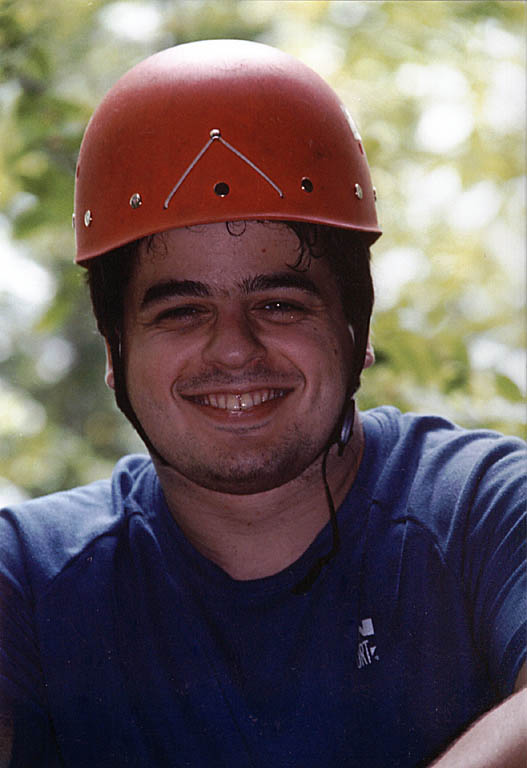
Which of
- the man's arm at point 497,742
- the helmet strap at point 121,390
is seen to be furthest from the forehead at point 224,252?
the man's arm at point 497,742

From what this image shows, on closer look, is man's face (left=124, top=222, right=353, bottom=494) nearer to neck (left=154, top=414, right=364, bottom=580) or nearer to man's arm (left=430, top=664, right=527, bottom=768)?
neck (left=154, top=414, right=364, bottom=580)

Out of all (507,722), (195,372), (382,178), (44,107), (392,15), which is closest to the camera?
(507,722)

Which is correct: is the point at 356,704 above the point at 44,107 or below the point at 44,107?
below

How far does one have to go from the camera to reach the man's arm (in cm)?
149

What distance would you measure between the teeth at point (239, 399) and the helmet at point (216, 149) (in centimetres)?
38

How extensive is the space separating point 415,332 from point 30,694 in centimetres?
145

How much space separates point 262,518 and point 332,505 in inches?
7.3

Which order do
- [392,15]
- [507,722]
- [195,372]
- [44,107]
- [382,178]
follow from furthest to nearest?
[382,178]
[392,15]
[44,107]
[195,372]
[507,722]

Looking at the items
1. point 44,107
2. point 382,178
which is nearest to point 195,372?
point 44,107

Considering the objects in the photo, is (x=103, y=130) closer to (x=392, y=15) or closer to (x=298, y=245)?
(x=298, y=245)

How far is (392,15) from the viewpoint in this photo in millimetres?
3188

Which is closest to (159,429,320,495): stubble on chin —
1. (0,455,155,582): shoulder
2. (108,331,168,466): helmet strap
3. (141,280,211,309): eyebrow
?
(108,331,168,466): helmet strap

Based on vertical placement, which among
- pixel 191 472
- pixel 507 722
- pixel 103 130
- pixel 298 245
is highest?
pixel 103 130

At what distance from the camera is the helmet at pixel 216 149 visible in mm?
2029
